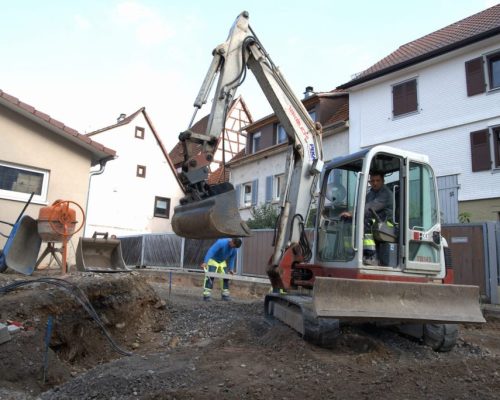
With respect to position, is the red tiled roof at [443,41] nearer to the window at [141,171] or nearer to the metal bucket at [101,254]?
the metal bucket at [101,254]

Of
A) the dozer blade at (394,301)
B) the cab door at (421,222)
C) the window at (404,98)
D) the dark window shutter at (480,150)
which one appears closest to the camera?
the dozer blade at (394,301)

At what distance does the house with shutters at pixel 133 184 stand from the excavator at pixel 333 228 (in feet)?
64.3

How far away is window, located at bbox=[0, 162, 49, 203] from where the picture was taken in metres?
9.81

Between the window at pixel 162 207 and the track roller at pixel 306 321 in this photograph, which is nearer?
the track roller at pixel 306 321

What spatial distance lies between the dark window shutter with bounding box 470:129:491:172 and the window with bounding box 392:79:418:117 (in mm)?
2524

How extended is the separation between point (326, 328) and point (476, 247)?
6.50 m

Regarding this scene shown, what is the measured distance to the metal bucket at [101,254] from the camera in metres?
7.86

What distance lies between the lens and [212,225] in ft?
16.0

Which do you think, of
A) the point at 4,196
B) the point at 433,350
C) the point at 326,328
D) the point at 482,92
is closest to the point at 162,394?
the point at 326,328

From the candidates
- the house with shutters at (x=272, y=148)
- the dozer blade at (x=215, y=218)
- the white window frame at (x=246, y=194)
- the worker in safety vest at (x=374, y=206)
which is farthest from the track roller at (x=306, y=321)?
the white window frame at (x=246, y=194)

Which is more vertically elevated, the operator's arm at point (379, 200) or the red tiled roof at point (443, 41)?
the red tiled roof at point (443, 41)

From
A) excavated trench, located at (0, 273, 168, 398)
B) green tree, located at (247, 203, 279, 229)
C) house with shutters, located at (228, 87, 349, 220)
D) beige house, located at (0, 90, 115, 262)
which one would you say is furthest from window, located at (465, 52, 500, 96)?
excavated trench, located at (0, 273, 168, 398)

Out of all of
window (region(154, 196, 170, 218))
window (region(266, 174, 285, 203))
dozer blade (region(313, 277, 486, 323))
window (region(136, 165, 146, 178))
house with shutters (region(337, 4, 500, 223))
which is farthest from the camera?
window (region(154, 196, 170, 218))

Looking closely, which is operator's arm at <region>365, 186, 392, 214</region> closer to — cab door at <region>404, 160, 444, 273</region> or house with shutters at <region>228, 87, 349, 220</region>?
cab door at <region>404, 160, 444, 273</region>
